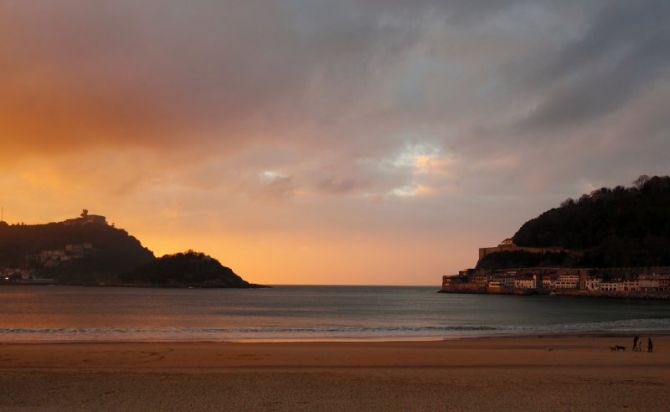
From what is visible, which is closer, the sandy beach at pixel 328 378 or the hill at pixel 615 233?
the sandy beach at pixel 328 378

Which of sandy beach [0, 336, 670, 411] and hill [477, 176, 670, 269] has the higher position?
hill [477, 176, 670, 269]

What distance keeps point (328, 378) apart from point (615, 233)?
17472 centimetres

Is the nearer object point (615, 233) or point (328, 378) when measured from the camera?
point (328, 378)

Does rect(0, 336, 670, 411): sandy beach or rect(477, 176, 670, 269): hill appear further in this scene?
rect(477, 176, 670, 269): hill

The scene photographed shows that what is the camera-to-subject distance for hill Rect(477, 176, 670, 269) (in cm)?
15738

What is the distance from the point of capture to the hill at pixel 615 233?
15738 centimetres

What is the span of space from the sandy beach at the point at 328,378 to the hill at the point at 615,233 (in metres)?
147

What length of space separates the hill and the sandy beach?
146764 millimetres

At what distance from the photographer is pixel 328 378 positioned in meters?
16.7

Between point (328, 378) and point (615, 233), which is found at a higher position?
point (615, 233)

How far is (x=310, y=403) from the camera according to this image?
505 inches

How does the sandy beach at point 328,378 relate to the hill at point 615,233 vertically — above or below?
below

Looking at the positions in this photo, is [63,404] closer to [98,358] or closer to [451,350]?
[98,358]

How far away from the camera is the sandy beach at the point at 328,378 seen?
12.9 metres
